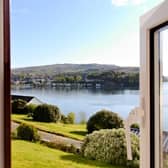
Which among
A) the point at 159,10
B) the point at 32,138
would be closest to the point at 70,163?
the point at 32,138

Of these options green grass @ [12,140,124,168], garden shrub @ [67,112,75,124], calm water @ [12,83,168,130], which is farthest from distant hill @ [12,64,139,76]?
green grass @ [12,140,124,168]

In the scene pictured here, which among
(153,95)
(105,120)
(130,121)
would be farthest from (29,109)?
(153,95)

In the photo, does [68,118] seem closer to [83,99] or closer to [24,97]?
[83,99]

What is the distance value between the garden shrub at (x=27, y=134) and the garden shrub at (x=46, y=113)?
6 centimetres

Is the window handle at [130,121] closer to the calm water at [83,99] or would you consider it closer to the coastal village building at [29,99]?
the calm water at [83,99]

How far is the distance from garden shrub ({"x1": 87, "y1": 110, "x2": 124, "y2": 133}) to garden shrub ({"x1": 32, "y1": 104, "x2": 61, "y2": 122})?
0.63 feet

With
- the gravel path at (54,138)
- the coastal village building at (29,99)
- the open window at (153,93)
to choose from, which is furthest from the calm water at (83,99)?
the open window at (153,93)

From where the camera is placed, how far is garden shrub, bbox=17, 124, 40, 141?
1.52 m

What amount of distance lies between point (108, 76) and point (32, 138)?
22.2 inches

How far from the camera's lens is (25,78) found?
5.00 feet

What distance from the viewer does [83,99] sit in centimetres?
149

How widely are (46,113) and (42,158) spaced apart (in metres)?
0.26

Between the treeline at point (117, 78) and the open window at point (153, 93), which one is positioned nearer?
the open window at point (153, 93)

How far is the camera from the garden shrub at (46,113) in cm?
150
